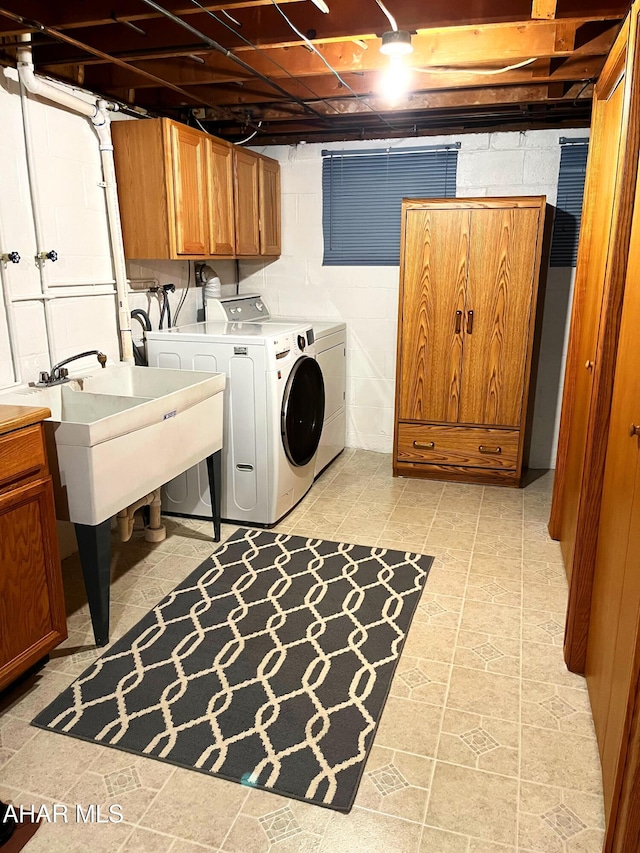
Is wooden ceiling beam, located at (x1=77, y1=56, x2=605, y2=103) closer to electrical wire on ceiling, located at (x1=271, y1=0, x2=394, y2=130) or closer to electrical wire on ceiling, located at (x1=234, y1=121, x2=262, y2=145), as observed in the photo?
electrical wire on ceiling, located at (x1=271, y1=0, x2=394, y2=130)

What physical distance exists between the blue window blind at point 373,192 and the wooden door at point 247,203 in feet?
1.91

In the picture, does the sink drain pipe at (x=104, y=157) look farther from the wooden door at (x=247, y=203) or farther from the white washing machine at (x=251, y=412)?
the wooden door at (x=247, y=203)

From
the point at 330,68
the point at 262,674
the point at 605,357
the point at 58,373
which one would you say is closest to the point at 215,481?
the point at 58,373

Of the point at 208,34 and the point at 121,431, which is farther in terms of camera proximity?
the point at 208,34

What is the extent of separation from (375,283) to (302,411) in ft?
4.42

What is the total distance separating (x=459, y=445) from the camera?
13.5 feet

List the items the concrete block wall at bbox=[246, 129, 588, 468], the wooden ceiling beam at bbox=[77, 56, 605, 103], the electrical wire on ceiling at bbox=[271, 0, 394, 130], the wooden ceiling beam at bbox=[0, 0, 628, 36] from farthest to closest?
1. the concrete block wall at bbox=[246, 129, 588, 468]
2. the wooden ceiling beam at bbox=[77, 56, 605, 103]
3. the electrical wire on ceiling at bbox=[271, 0, 394, 130]
4. the wooden ceiling beam at bbox=[0, 0, 628, 36]

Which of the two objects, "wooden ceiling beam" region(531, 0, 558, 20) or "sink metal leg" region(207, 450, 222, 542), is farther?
"sink metal leg" region(207, 450, 222, 542)

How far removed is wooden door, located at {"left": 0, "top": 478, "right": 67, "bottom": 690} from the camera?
197 cm

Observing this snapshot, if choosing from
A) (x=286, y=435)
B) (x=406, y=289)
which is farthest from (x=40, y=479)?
(x=406, y=289)

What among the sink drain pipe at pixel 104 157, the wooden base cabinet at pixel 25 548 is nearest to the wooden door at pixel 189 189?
the sink drain pipe at pixel 104 157

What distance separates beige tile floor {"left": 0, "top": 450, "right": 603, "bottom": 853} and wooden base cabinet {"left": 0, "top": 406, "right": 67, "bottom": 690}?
0.22m

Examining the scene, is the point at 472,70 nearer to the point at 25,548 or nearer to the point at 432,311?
the point at 432,311

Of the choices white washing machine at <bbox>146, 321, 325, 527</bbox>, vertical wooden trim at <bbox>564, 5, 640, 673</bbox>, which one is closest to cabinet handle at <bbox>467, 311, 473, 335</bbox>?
white washing machine at <bbox>146, 321, 325, 527</bbox>
